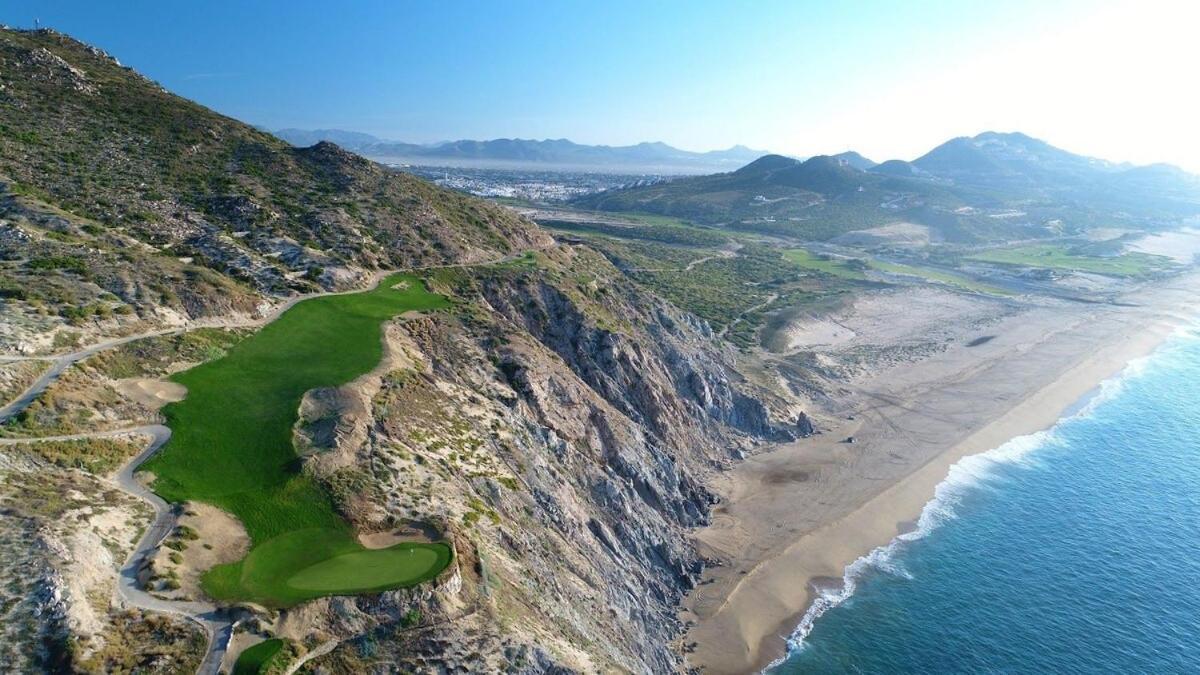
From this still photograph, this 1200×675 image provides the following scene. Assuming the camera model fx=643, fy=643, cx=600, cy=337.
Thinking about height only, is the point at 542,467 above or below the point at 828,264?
below

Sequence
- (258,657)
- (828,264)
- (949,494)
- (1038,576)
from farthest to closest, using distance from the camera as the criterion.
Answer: (828,264) < (949,494) < (1038,576) < (258,657)

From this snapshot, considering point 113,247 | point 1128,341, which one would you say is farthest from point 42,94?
point 1128,341

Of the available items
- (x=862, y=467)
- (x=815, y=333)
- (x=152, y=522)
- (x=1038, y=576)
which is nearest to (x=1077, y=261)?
(x=815, y=333)

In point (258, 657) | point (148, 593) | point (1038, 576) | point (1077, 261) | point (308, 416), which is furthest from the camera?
point (1077, 261)

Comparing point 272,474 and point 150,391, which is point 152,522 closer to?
point 272,474

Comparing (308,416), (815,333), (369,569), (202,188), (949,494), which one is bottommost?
(949,494)

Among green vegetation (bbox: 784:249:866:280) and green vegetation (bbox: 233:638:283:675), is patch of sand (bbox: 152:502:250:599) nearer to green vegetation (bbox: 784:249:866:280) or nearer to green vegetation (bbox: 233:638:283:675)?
green vegetation (bbox: 233:638:283:675)

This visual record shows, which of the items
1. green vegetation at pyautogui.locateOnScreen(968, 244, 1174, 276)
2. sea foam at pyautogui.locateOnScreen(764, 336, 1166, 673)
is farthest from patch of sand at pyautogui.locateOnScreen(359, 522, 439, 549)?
green vegetation at pyautogui.locateOnScreen(968, 244, 1174, 276)

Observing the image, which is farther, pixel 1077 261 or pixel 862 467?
pixel 1077 261
